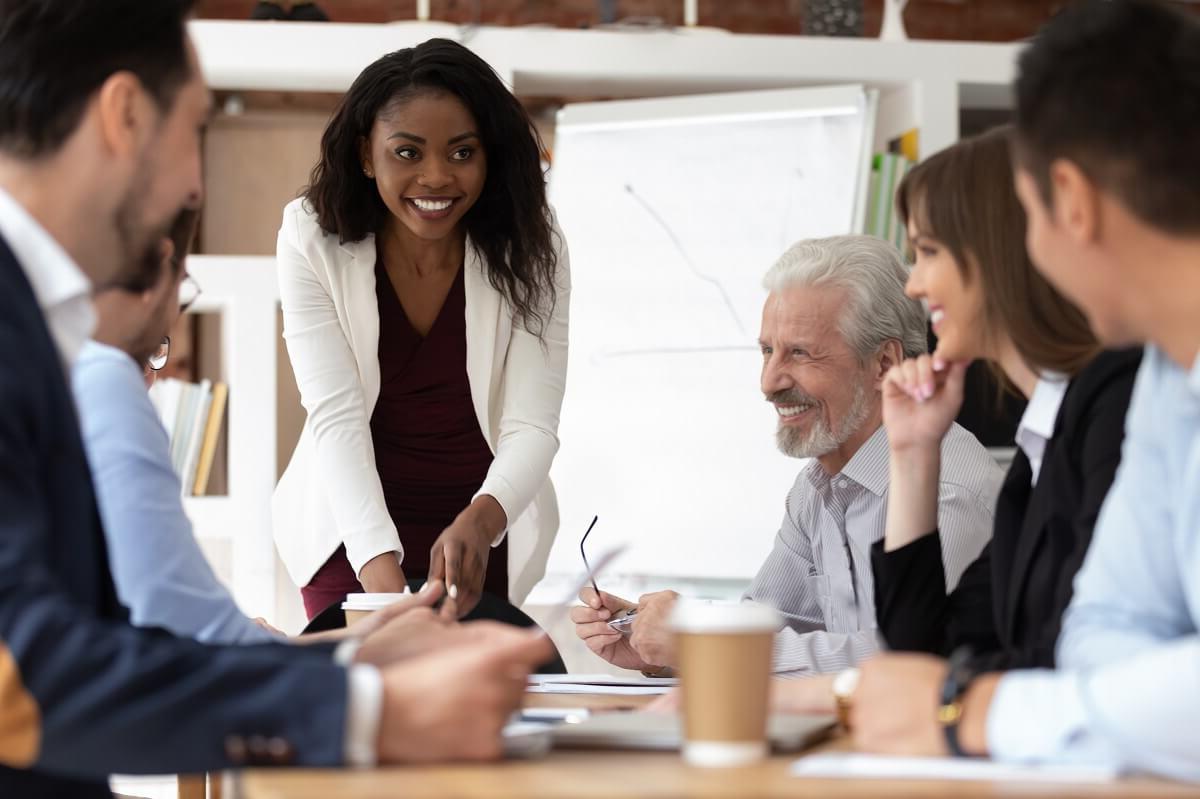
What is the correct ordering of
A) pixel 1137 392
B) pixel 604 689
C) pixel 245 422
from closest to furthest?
pixel 1137 392 < pixel 604 689 < pixel 245 422

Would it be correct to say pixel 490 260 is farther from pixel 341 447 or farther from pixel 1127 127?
pixel 1127 127

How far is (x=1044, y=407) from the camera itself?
1.49m

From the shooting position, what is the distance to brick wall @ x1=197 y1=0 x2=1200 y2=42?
452 cm

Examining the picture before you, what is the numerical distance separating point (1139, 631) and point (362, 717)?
0.58 metres

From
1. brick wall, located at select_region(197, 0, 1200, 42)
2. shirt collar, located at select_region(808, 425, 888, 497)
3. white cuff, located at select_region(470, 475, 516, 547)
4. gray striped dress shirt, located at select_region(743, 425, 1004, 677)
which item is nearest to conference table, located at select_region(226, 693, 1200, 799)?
gray striped dress shirt, located at select_region(743, 425, 1004, 677)

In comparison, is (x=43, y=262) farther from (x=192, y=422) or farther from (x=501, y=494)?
(x=192, y=422)

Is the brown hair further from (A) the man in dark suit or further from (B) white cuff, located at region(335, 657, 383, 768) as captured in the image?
(B) white cuff, located at region(335, 657, 383, 768)

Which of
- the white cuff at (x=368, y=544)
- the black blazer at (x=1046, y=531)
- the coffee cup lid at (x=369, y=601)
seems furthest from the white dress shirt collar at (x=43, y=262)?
the white cuff at (x=368, y=544)

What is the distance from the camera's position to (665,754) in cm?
102

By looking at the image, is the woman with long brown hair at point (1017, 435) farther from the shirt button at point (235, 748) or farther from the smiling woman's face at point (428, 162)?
the smiling woman's face at point (428, 162)

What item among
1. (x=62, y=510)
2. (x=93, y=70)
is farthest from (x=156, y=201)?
(x=62, y=510)

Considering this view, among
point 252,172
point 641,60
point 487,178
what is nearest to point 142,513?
point 487,178

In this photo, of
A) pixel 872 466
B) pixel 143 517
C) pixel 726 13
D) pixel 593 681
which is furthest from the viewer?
pixel 726 13

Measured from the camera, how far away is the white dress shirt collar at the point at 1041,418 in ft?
4.80
